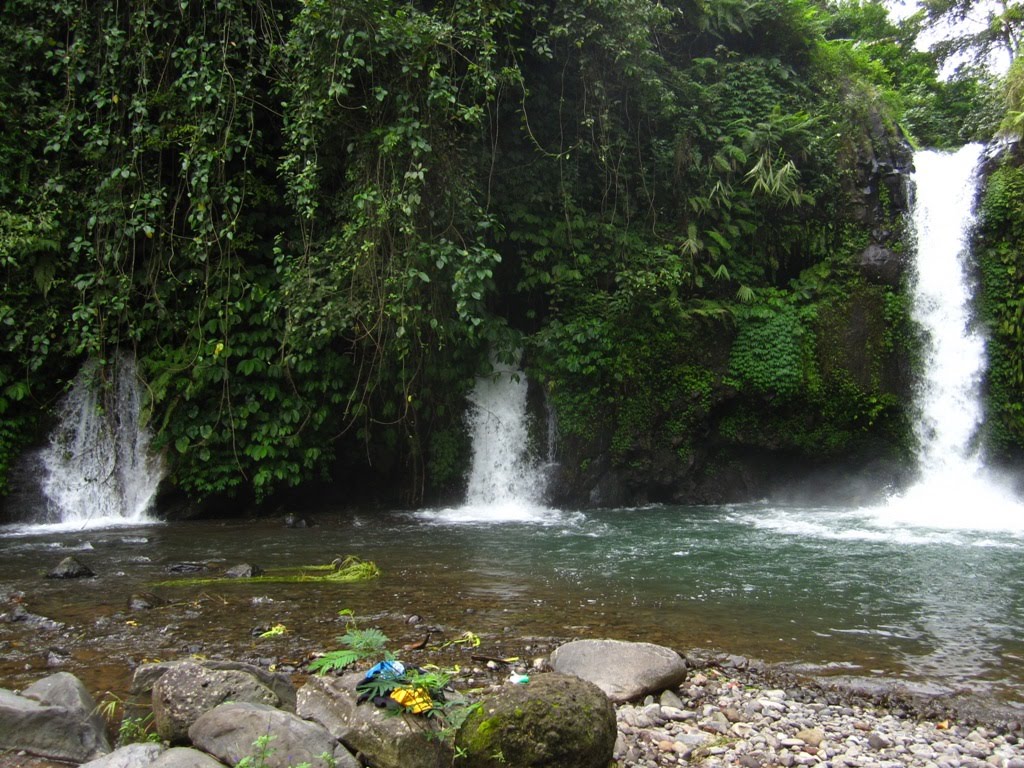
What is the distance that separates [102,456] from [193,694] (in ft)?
29.8

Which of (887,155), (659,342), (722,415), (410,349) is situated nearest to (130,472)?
(410,349)

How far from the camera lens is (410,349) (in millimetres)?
11984

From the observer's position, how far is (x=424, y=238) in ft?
37.0

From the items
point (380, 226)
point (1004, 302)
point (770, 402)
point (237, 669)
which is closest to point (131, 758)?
point (237, 669)

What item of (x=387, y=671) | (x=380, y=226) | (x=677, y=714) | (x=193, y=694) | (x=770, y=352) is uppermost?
(x=380, y=226)

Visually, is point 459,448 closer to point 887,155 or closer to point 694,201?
point 694,201

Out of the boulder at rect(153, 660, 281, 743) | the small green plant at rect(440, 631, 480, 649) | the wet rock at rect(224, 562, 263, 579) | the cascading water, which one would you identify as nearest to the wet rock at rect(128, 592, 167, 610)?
the wet rock at rect(224, 562, 263, 579)

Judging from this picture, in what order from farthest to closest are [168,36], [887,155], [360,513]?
1. [887,155]
2. [360,513]
3. [168,36]

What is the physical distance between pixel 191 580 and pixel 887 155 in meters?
13.2

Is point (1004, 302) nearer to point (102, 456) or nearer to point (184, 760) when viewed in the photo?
point (184, 760)

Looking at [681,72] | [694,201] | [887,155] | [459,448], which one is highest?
[681,72]

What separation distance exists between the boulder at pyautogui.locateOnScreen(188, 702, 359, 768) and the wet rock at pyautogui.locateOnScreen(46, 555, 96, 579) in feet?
15.8

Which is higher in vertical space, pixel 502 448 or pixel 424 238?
pixel 424 238

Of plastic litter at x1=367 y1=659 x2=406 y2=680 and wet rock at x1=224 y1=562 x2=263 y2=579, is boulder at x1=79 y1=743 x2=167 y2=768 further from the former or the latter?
wet rock at x1=224 y1=562 x2=263 y2=579
